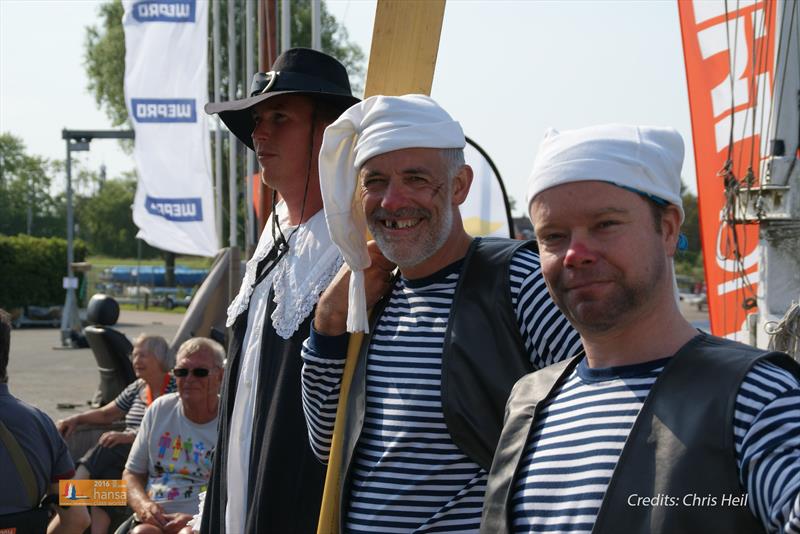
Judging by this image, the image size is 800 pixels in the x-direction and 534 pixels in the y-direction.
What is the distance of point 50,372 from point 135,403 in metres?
11.6

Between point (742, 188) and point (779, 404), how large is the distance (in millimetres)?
3520

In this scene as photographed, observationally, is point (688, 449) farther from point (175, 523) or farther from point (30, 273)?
point (30, 273)

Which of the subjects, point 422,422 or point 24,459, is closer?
point 422,422

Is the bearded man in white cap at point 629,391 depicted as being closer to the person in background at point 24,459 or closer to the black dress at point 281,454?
the black dress at point 281,454

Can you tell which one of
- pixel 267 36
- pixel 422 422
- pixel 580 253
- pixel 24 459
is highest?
pixel 267 36

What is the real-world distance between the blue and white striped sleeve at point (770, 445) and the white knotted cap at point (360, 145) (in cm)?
100

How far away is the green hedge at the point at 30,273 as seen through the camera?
32500 mm

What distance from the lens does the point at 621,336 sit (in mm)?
1533

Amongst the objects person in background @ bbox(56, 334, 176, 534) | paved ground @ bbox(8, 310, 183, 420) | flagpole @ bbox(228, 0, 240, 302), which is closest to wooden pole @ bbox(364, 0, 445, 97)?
person in background @ bbox(56, 334, 176, 534)

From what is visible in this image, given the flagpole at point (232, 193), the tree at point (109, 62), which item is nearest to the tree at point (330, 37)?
the tree at point (109, 62)

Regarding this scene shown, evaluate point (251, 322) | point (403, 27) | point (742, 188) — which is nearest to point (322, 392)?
point (251, 322)

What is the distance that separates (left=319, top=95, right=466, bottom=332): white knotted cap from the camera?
7.14ft

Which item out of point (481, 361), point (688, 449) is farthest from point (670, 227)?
point (481, 361)

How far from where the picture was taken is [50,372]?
16812mm
